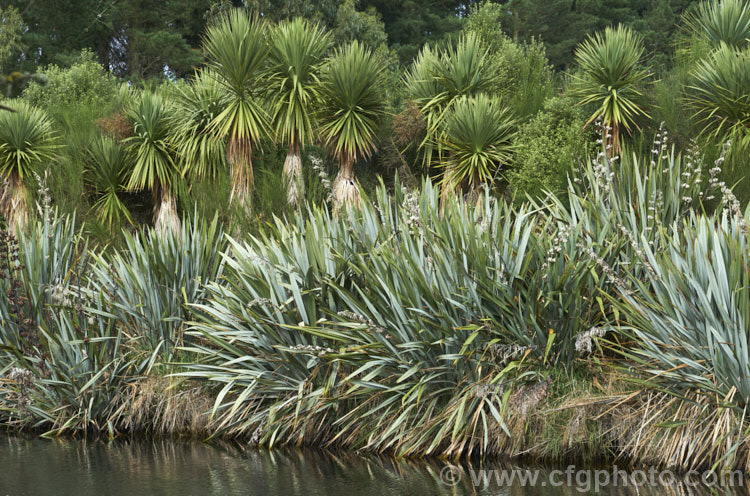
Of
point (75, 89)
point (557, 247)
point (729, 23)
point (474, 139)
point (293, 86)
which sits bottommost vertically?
point (557, 247)

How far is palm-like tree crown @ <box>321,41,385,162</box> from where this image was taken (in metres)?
15.9

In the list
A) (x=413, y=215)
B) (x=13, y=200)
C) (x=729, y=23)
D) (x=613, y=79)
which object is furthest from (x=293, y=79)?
(x=729, y=23)

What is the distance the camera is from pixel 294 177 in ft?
51.3

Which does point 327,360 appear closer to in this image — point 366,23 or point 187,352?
point 187,352

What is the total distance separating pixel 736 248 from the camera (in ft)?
20.1

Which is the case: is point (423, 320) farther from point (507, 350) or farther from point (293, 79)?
point (293, 79)

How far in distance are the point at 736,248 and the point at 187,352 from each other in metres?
5.75

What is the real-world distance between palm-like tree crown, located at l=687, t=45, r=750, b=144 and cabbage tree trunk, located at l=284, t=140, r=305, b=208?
7.76 m

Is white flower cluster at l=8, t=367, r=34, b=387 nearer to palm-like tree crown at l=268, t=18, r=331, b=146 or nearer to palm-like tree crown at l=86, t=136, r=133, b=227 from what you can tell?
palm-like tree crown at l=268, t=18, r=331, b=146

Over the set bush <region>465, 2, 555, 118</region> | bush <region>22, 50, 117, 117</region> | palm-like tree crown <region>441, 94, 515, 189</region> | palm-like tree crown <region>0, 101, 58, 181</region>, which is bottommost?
palm-like tree crown <region>441, 94, 515, 189</region>

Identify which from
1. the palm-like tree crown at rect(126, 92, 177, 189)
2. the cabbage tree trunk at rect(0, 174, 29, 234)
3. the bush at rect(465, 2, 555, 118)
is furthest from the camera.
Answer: the bush at rect(465, 2, 555, 118)

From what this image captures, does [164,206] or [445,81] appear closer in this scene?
[164,206]

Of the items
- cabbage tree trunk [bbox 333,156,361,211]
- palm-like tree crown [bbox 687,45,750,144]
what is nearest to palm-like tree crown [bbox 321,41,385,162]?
cabbage tree trunk [bbox 333,156,361,211]

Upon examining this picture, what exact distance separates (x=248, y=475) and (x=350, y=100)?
10.8m
